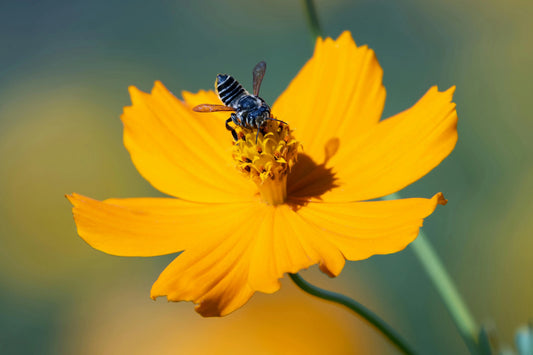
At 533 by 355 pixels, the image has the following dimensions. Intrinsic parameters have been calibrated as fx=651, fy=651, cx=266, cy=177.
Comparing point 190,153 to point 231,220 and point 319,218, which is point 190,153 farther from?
point 319,218

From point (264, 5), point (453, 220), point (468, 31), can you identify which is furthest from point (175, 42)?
point (453, 220)

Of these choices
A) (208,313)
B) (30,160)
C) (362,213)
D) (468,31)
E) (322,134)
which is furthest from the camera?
(468,31)

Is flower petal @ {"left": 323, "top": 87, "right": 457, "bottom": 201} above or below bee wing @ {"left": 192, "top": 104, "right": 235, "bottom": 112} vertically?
below

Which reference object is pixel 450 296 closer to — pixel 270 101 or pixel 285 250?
pixel 285 250

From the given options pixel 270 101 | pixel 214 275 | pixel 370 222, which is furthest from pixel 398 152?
pixel 270 101

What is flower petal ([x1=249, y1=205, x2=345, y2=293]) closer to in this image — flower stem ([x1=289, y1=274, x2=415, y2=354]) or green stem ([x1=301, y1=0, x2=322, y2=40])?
flower stem ([x1=289, y1=274, x2=415, y2=354])

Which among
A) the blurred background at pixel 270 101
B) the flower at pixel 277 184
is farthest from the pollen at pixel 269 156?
the blurred background at pixel 270 101

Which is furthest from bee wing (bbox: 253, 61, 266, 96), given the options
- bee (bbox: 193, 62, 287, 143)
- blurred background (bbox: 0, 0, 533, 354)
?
blurred background (bbox: 0, 0, 533, 354)
